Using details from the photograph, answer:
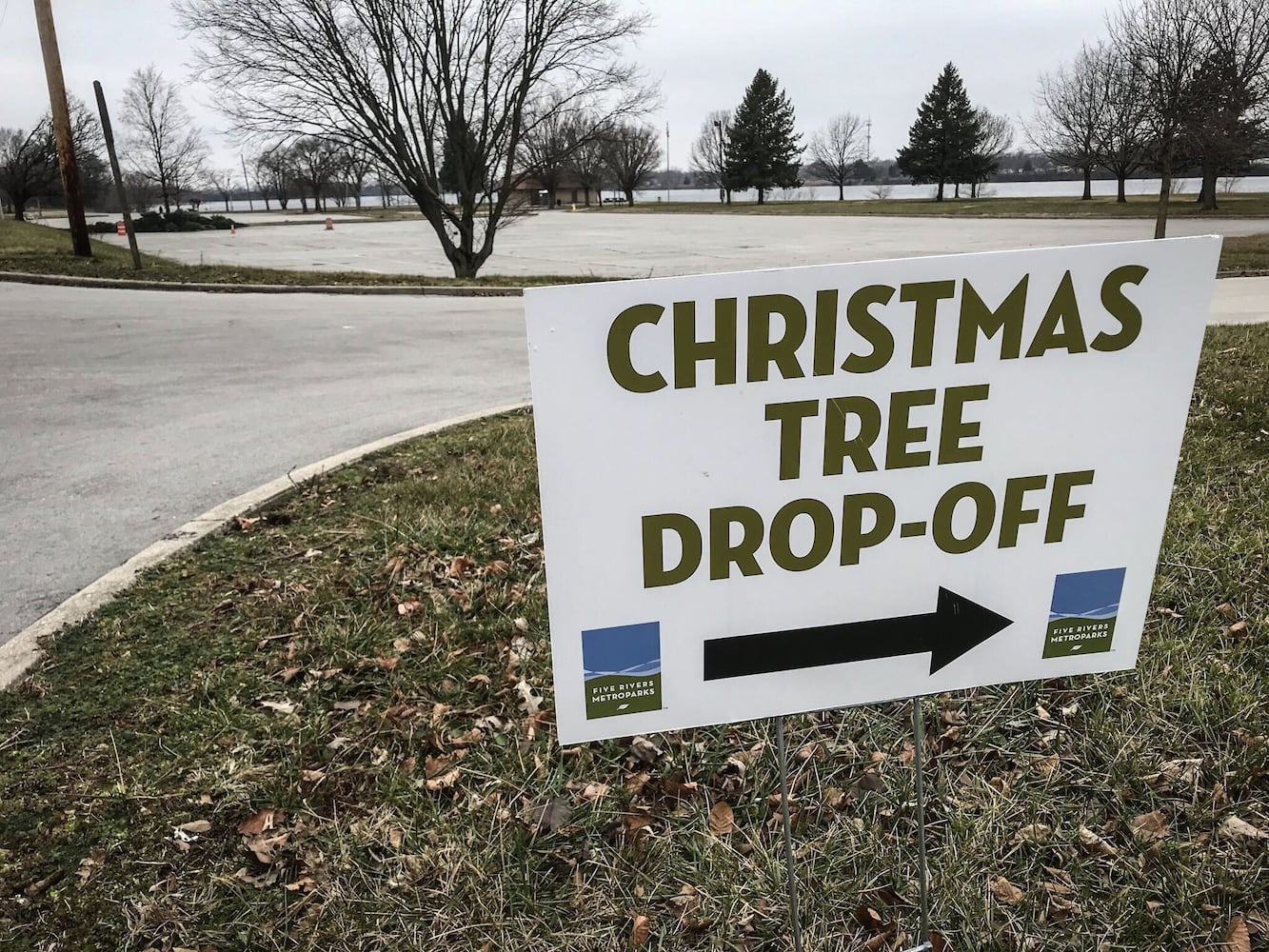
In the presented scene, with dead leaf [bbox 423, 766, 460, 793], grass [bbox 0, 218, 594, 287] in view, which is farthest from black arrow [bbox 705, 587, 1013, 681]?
grass [bbox 0, 218, 594, 287]

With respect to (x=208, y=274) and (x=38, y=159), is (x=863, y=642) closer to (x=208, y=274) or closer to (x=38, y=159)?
(x=208, y=274)

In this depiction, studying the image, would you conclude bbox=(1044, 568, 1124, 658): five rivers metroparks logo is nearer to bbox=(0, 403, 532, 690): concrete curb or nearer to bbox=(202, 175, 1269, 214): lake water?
bbox=(0, 403, 532, 690): concrete curb

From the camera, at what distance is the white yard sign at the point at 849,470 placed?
1550 millimetres

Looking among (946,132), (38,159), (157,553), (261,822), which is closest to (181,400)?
(157,553)

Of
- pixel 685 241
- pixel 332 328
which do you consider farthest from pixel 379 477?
pixel 685 241

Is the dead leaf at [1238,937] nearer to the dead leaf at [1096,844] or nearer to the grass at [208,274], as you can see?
the dead leaf at [1096,844]

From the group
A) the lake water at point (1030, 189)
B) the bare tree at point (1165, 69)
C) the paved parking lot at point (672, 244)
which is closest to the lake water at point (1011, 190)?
the lake water at point (1030, 189)

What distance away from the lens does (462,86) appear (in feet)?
58.2

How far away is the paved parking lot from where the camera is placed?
2191 centimetres

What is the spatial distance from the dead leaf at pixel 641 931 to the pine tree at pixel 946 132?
76773mm

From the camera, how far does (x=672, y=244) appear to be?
28.4 m

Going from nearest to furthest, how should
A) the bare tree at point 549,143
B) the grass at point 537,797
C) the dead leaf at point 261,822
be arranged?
the grass at point 537,797
the dead leaf at point 261,822
the bare tree at point 549,143

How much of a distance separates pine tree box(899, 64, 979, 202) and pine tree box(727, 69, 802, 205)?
534 inches

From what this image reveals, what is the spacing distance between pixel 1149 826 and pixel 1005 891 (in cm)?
50
